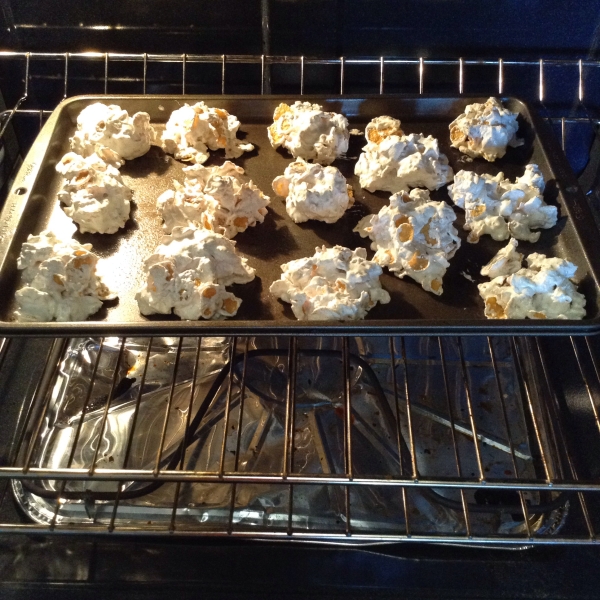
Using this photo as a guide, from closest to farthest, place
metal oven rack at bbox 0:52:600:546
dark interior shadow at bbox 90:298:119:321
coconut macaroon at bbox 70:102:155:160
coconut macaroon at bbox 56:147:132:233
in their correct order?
metal oven rack at bbox 0:52:600:546, dark interior shadow at bbox 90:298:119:321, coconut macaroon at bbox 56:147:132:233, coconut macaroon at bbox 70:102:155:160

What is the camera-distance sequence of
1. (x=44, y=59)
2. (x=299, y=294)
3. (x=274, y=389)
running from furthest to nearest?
(x=44, y=59) < (x=274, y=389) < (x=299, y=294)

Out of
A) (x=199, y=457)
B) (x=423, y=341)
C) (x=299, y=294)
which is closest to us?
(x=299, y=294)

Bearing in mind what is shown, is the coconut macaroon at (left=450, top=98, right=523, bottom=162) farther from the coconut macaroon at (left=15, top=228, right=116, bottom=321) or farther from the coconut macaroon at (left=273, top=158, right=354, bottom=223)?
the coconut macaroon at (left=15, top=228, right=116, bottom=321)

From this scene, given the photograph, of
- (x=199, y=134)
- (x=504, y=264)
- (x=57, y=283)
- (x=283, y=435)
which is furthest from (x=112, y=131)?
(x=504, y=264)

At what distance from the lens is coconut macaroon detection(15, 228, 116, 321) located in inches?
39.2

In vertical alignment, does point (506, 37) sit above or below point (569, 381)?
above

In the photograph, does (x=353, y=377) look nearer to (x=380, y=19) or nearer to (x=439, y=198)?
(x=439, y=198)

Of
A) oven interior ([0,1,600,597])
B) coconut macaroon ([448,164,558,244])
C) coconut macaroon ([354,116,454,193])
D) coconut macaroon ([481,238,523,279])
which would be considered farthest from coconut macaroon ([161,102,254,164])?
coconut macaroon ([481,238,523,279])

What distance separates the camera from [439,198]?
127 centimetres

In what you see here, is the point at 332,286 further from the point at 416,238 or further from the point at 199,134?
the point at 199,134

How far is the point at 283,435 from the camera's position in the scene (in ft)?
3.82

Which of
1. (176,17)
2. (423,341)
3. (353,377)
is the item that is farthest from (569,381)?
(176,17)

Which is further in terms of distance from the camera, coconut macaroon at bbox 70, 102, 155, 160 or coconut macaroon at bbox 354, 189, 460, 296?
coconut macaroon at bbox 70, 102, 155, 160

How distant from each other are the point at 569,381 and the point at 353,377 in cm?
49
